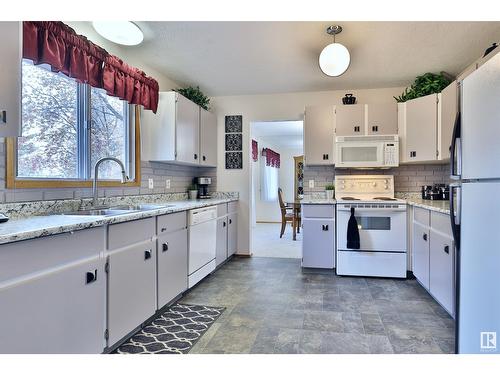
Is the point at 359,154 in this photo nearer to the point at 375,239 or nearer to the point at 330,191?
the point at 330,191

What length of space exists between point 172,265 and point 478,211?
2120 millimetres

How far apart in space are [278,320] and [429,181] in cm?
280

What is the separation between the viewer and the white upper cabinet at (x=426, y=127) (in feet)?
10.3

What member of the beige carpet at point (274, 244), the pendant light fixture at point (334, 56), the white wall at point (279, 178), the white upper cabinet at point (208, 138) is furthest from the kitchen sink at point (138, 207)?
the white wall at point (279, 178)

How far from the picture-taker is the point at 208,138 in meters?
4.12

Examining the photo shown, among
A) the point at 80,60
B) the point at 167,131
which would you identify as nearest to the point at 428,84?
the point at 167,131

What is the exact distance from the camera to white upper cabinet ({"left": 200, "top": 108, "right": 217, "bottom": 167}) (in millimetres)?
3905

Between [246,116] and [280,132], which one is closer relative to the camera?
[246,116]

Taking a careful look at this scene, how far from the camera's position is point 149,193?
3.19 m

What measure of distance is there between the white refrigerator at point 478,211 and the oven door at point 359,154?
1.96 metres

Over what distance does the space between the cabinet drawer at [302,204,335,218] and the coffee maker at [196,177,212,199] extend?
54.1 inches

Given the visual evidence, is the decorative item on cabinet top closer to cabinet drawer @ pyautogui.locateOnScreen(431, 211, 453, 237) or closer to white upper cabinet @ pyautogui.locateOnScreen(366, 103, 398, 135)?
white upper cabinet @ pyautogui.locateOnScreen(366, 103, 398, 135)

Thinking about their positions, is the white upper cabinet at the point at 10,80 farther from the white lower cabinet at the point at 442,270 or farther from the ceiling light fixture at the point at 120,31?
the white lower cabinet at the point at 442,270
